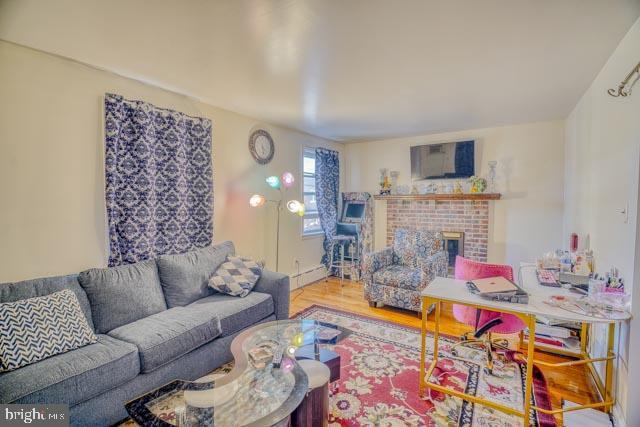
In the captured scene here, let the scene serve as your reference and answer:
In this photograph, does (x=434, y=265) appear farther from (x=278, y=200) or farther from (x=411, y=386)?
(x=278, y=200)

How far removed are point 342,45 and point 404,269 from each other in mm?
2751

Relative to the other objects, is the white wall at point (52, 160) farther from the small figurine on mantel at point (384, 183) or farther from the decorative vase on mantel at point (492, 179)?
the decorative vase on mantel at point (492, 179)

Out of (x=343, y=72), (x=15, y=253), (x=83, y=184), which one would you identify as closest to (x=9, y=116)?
(x=83, y=184)

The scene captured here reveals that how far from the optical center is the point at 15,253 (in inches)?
81.0

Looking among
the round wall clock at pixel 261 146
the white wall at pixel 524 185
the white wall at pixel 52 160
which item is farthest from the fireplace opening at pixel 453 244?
the white wall at pixel 52 160

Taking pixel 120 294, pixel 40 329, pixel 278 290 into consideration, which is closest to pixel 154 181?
pixel 120 294

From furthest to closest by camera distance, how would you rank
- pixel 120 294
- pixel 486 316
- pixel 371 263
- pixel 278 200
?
pixel 278 200 < pixel 371 263 < pixel 486 316 < pixel 120 294

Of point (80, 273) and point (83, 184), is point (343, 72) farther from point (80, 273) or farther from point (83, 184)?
point (80, 273)

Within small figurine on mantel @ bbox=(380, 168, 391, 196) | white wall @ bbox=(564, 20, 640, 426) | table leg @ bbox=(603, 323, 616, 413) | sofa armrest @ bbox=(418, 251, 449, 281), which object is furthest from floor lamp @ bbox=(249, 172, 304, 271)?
table leg @ bbox=(603, 323, 616, 413)

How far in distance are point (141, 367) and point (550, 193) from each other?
4.75m

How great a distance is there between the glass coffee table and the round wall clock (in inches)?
95.9

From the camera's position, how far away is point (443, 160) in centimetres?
460

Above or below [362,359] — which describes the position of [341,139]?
above

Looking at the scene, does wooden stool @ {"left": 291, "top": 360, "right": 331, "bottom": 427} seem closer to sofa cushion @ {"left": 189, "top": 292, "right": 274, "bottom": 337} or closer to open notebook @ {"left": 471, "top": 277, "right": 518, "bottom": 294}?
sofa cushion @ {"left": 189, "top": 292, "right": 274, "bottom": 337}
